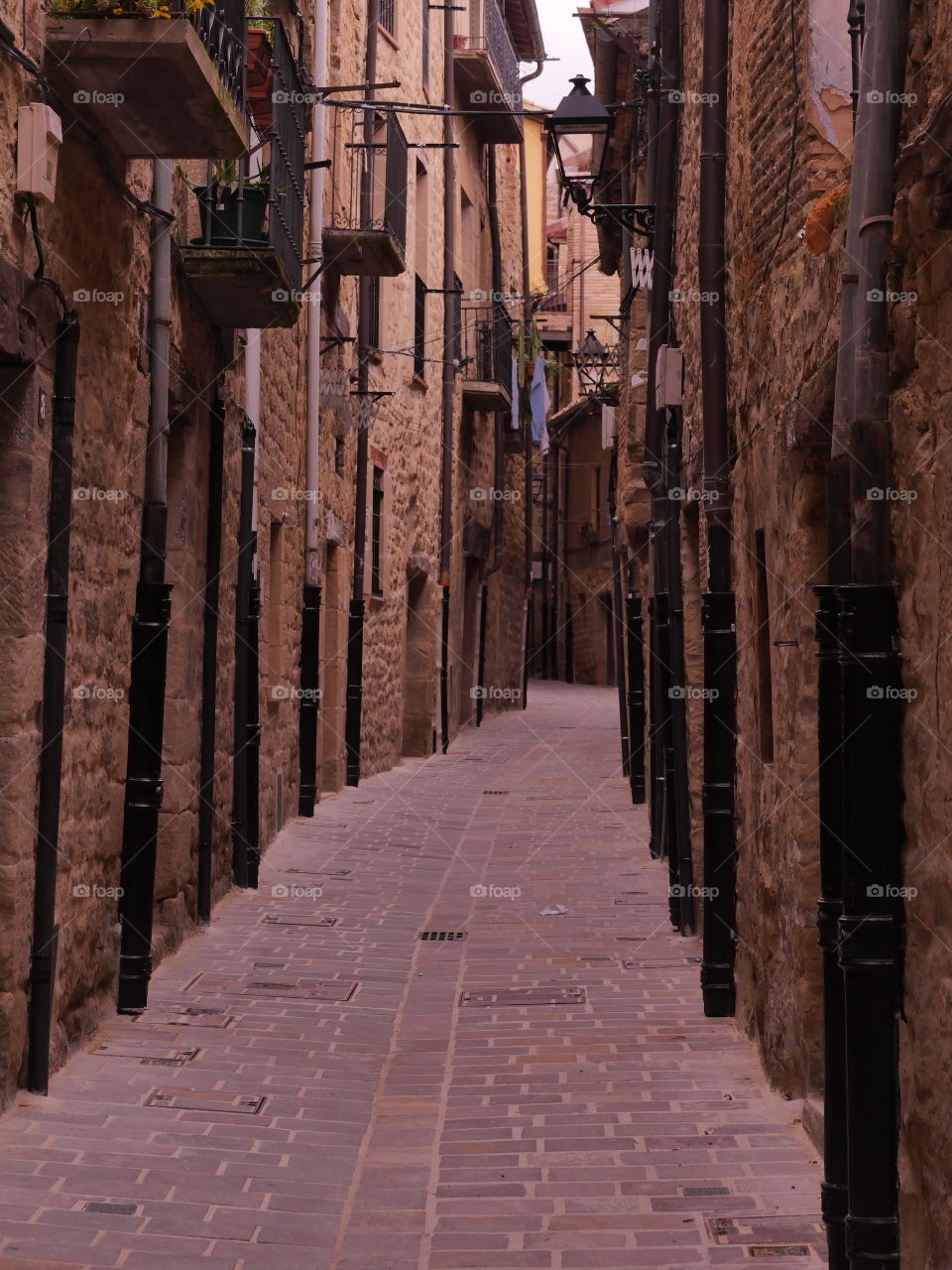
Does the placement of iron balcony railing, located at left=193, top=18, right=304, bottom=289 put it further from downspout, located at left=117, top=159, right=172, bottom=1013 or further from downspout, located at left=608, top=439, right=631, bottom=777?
downspout, located at left=608, top=439, right=631, bottom=777

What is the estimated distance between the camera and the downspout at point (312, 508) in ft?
41.8

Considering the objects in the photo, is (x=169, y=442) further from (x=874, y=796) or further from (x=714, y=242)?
(x=874, y=796)

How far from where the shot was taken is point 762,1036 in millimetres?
5680

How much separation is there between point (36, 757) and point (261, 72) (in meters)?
5.41

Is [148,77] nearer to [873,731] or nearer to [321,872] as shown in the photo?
[873,731]

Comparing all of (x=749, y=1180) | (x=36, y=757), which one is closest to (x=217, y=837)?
(x=36, y=757)

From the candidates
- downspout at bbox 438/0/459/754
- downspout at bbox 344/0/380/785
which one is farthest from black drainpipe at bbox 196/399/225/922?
downspout at bbox 438/0/459/754

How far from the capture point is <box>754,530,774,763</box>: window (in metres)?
5.94

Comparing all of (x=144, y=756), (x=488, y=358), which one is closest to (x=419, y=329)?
(x=488, y=358)

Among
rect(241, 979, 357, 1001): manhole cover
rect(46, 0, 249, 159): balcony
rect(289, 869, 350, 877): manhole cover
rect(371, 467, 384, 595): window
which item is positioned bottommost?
rect(241, 979, 357, 1001): manhole cover

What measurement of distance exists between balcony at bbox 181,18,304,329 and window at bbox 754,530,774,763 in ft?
9.97

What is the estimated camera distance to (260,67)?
910cm

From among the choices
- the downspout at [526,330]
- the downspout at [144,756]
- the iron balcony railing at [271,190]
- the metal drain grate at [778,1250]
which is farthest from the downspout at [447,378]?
the metal drain grate at [778,1250]

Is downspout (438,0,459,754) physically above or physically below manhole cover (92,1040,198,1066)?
above
